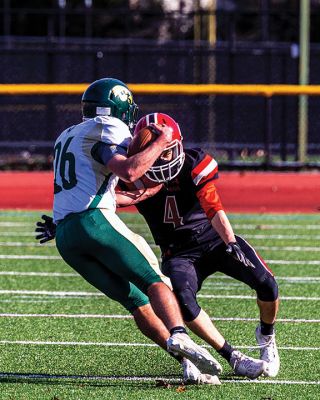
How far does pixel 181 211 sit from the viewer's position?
21.1 ft

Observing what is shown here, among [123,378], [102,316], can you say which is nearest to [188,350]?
[123,378]

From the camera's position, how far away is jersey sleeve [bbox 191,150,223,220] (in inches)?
242

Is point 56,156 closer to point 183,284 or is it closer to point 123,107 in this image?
point 123,107

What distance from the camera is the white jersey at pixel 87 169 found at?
5.82m

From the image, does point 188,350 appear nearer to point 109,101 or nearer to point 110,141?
point 110,141

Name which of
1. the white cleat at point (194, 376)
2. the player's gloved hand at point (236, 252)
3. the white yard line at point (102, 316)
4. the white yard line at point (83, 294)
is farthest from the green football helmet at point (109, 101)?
the white yard line at point (83, 294)

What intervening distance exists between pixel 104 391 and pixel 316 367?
50.7 inches

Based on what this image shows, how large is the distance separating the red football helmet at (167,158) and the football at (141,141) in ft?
0.45

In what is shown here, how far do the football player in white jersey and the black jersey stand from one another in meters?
0.46

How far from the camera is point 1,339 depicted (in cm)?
720

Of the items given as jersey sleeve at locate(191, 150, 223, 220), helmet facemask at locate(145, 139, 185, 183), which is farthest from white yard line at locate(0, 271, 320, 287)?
helmet facemask at locate(145, 139, 185, 183)

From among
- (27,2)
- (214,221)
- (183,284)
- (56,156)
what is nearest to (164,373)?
(183,284)

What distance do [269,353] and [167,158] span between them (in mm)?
1217

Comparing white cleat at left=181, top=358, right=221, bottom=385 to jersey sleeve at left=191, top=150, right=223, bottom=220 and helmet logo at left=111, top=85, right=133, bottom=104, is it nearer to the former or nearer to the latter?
jersey sleeve at left=191, top=150, right=223, bottom=220
